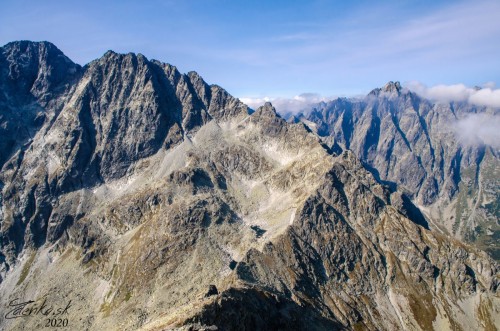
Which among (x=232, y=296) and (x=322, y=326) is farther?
(x=322, y=326)

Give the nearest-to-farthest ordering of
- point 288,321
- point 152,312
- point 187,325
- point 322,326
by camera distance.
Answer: point 187,325 → point 288,321 → point 322,326 → point 152,312

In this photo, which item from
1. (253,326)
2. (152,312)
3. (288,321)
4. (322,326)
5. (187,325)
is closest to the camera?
(187,325)

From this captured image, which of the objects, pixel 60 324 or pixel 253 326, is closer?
pixel 253 326

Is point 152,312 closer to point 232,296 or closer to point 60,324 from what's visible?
point 60,324

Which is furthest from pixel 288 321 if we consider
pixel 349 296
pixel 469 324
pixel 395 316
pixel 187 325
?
pixel 469 324

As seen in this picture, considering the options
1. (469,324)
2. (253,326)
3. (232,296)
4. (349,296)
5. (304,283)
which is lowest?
(469,324)

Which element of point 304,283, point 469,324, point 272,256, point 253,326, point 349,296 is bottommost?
point 469,324

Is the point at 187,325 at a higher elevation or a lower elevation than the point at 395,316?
higher

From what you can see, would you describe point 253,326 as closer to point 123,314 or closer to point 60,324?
point 123,314

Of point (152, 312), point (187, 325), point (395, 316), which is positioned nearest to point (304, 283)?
point (395, 316)
